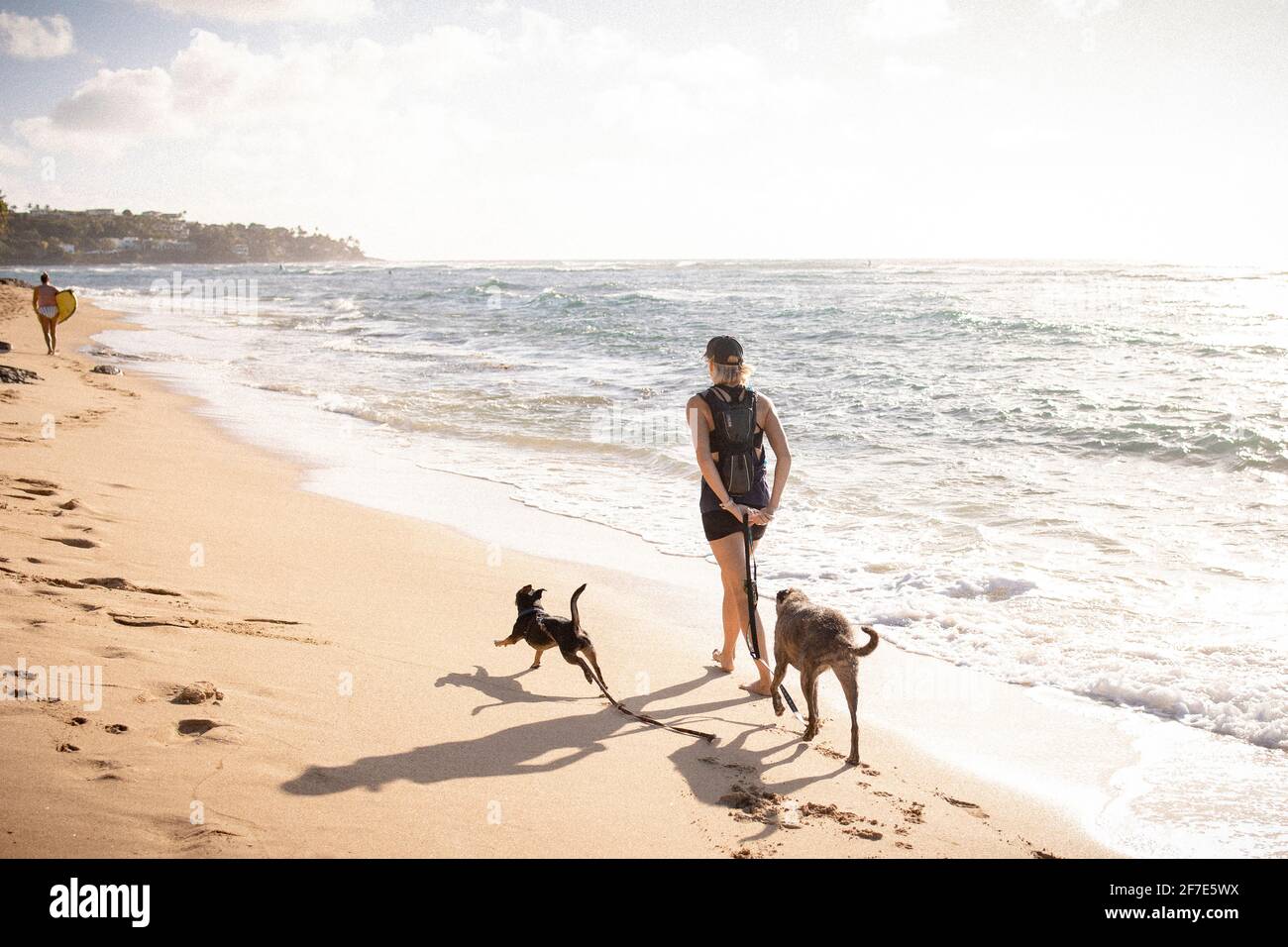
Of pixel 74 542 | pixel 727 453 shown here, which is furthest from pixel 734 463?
pixel 74 542

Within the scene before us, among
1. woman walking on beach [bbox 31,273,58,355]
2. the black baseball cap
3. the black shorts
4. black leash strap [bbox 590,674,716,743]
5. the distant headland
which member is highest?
the distant headland

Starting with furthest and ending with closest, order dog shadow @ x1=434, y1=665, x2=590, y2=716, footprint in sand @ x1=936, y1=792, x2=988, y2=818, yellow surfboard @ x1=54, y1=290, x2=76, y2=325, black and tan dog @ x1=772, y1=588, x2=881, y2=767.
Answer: yellow surfboard @ x1=54, y1=290, x2=76, y2=325 < dog shadow @ x1=434, y1=665, x2=590, y2=716 < black and tan dog @ x1=772, y1=588, x2=881, y2=767 < footprint in sand @ x1=936, y1=792, x2=988, y2=818

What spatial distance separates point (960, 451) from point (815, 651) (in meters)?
8.12

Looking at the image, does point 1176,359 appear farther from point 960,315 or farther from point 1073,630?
point 1073,630

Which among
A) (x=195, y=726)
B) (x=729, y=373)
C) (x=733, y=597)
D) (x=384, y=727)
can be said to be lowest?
(x=384, y=727)

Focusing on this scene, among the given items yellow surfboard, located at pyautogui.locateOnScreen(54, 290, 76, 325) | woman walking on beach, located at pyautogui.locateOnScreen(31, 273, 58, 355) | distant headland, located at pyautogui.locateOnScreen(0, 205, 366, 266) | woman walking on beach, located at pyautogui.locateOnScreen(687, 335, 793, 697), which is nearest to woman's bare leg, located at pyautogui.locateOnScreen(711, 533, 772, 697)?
woman walking on beach, located at pyautogui.locateOnScreen(687, 335, 793, 697)

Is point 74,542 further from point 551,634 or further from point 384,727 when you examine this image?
point 551,634

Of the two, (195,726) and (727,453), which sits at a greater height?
(727,453)

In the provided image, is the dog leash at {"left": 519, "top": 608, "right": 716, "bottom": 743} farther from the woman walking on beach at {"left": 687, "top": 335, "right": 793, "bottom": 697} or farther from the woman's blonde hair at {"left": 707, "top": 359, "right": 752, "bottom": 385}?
the woman's blonde hair at {"left": 707, "top": 359, "right": 752, "bottom": 385}

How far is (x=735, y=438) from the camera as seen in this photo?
16.4 feet

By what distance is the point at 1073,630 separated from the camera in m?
5.72

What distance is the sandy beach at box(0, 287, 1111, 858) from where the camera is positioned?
3047 millimetres

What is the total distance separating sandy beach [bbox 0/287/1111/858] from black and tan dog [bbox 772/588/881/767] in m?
0.19
